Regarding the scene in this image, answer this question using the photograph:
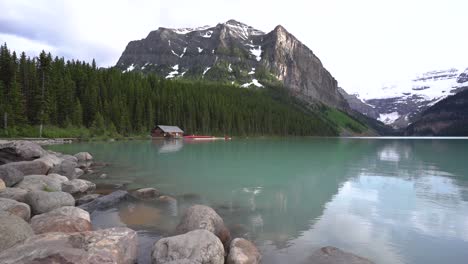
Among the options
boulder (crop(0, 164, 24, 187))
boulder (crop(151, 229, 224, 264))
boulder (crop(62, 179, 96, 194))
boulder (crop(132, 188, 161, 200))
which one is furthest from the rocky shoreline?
boulder (crop(62, 179, 96, 194))

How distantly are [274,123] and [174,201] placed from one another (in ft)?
574

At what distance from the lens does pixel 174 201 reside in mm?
20781

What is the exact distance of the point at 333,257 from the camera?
1205cm

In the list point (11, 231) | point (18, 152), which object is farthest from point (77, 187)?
point (11, 231)

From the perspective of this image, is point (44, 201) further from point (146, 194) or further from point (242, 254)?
point (242, 254)

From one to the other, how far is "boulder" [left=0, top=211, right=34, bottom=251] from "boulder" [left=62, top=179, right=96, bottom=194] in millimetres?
12047

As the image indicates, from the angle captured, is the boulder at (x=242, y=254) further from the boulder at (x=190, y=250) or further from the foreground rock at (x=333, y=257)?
the foreground rock at (x=333, y=257)

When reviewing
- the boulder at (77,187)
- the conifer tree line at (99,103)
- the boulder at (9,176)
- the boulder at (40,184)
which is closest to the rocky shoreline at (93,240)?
the boulder at (9,176)

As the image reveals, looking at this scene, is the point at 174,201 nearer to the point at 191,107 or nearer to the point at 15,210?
the point at 15,210

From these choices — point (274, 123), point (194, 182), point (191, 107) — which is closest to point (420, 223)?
point (194, 182)

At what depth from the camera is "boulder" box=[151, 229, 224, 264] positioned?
10.3 metres

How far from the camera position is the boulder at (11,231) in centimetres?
966

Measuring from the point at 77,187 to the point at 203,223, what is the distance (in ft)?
45.1

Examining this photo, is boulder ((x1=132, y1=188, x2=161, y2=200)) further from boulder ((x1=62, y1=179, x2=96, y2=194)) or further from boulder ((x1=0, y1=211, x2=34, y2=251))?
boulder ((x1=0, y1=211, x2=34, y2=251))
